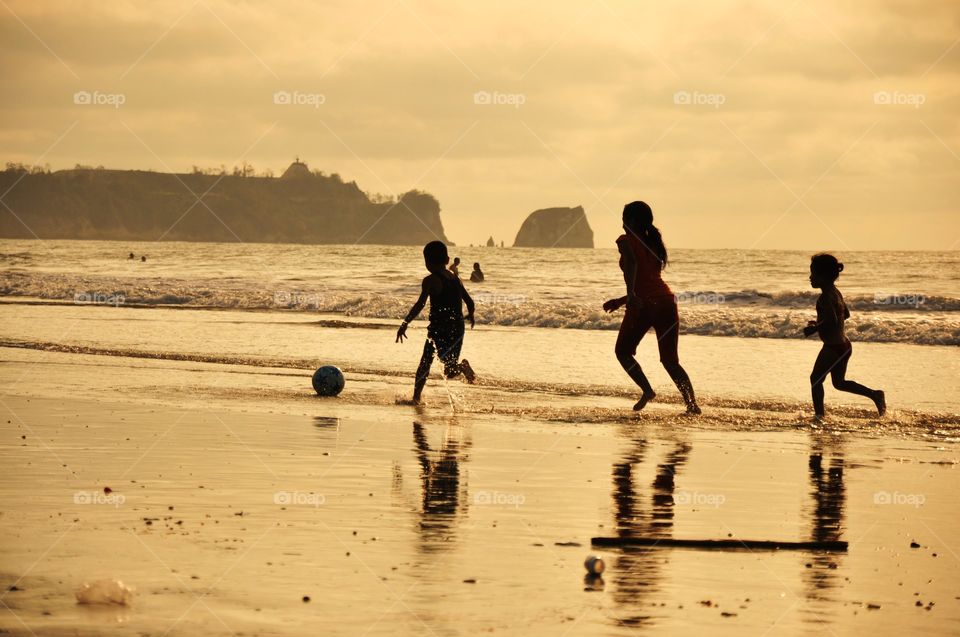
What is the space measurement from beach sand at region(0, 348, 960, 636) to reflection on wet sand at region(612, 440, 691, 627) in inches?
0.9

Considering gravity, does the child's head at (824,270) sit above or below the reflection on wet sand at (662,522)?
above

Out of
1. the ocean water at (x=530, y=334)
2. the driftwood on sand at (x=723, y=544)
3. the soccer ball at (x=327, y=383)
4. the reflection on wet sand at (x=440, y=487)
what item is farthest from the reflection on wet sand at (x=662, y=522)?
the soccer ball at (x=327, y=383)

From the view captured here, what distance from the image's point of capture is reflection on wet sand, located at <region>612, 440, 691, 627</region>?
253 inches

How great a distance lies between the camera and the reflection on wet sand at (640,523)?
641 centimetres

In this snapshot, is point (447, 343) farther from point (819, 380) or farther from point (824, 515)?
point (824, 515)

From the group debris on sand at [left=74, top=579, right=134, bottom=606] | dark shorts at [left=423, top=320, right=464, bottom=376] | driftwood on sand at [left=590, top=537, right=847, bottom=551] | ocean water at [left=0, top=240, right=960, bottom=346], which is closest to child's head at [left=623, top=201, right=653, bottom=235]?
dark shorts at [left=423, top=320, right=464, bottom=376]

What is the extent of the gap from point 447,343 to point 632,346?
2156 mm

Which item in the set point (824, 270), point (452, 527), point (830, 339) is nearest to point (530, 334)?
point (830, 339)

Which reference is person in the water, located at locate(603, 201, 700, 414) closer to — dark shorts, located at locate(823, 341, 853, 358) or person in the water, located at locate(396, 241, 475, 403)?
dark shorts, located at locate(823, 341, 853, 358)

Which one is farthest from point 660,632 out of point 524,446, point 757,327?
point 757,327

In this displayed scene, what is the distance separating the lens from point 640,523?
27.6 feet

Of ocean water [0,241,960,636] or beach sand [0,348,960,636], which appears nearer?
beach sand [0,348,960,636]

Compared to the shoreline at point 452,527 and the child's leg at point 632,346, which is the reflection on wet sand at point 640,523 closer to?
the shoreline at point 452,527

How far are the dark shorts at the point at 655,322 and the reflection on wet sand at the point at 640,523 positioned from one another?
2476 mm
